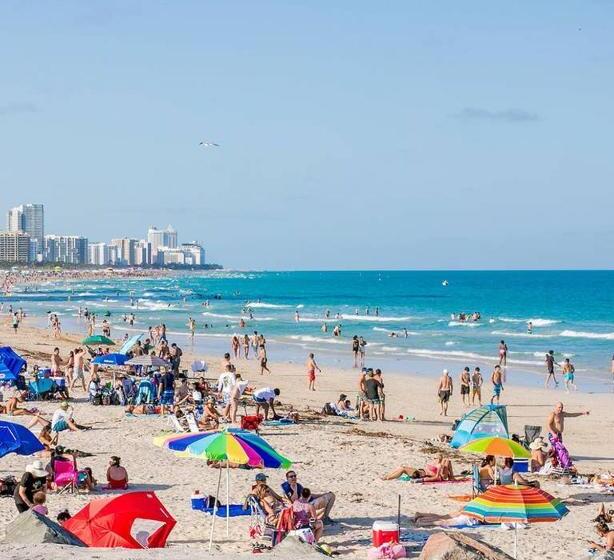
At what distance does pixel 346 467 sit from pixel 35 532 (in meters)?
7.69

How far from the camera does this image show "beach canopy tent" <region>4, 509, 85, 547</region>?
26.3 feet

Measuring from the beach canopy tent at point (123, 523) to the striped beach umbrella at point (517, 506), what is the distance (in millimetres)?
3415

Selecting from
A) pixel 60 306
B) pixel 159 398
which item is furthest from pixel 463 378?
pixel 60 306

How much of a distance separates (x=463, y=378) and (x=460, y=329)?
104ft

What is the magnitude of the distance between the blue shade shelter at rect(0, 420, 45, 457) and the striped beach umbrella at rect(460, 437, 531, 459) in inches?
235

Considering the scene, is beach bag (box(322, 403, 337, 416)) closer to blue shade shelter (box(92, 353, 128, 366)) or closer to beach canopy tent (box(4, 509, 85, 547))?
blue shade shelter (box(92, 353, 128, 366))

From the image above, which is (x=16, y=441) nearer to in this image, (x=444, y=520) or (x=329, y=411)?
(x=444, y=520)

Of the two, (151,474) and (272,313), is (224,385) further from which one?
(272,313)

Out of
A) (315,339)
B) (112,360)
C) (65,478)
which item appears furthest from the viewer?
(315,339)

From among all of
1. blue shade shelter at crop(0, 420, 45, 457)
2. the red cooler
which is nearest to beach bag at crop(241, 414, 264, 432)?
blue shade shelter at crop(0, 420, 45, 457)

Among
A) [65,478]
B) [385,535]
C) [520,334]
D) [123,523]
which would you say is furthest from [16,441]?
[520,334]

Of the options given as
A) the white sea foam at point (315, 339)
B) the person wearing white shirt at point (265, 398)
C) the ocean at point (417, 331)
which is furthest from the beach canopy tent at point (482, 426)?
the white sea foam at point (315, 339)

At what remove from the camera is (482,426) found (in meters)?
13.7

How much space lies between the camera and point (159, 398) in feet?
68.2
